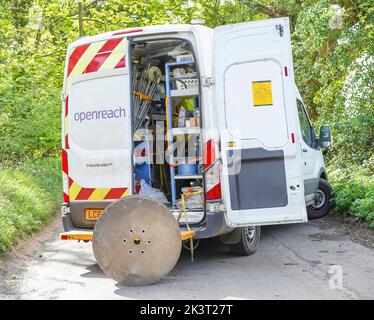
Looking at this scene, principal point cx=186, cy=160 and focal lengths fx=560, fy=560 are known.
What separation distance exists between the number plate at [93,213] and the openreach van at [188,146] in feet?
0.07

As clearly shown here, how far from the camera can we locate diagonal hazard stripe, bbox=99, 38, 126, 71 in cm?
665

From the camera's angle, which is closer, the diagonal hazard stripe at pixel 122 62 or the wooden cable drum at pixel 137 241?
the wooden cable drum at pixel 137 241

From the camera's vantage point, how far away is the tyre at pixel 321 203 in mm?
10141

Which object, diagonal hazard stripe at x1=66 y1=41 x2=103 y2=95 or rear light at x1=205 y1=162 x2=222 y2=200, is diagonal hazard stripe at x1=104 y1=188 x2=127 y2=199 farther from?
diagonal hazard stripe at x1=66 y1=41 x2=103 y2=95

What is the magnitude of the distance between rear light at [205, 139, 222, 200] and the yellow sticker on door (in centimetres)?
67

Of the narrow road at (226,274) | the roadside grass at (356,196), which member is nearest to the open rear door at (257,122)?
the narrow road at (226,274)

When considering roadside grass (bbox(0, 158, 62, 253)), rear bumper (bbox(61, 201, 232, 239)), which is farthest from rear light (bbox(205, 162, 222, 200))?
roadside grass (bbox(0, 158, 62, 253))

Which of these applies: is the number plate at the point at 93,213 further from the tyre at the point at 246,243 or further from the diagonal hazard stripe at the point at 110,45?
the diagonal hazard stripe at the point at 110,45

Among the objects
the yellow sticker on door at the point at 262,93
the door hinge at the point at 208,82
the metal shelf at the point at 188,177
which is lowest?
the metal shelf at the point at 188,177

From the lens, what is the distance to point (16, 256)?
297 inches

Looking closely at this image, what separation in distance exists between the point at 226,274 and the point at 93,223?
1.74 m

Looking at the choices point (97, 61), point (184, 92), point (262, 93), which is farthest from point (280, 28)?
point (97, 61)
